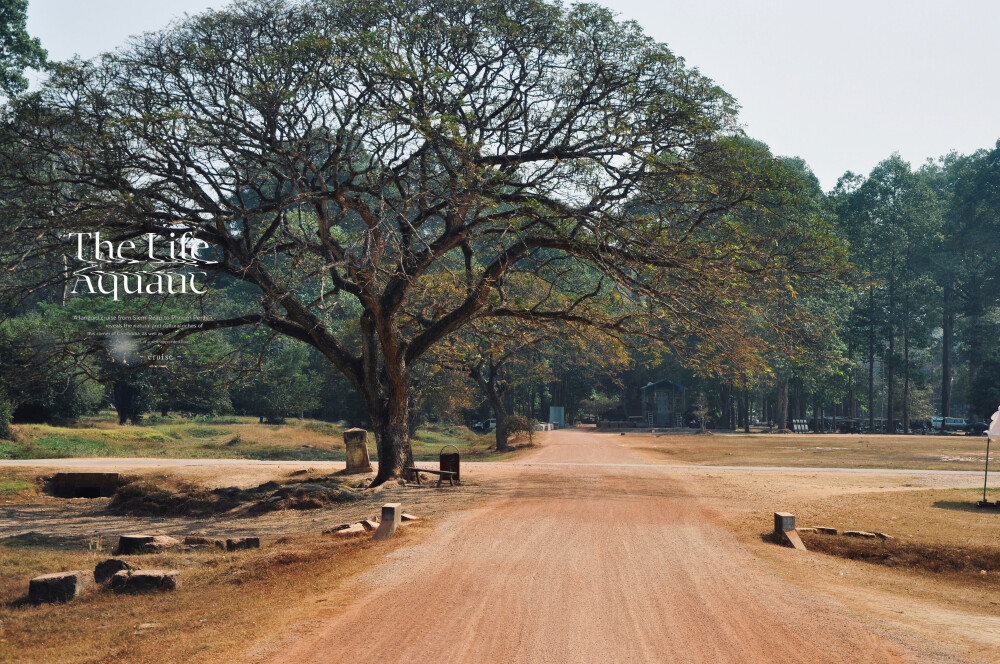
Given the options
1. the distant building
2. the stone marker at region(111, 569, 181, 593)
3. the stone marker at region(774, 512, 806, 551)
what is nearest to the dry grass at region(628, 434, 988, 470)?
the stone marker at region(774, 512, 806, 551)

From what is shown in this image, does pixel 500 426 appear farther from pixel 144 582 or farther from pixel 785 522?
pixel 144 582

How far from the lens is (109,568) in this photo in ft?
33.8

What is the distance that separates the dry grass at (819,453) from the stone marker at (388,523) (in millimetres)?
17498

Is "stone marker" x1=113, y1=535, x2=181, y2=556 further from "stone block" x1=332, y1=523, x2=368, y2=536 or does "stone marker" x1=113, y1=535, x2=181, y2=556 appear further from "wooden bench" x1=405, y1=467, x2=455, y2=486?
"wooden bench" x1=405, y1=467, x2=455, y2=486

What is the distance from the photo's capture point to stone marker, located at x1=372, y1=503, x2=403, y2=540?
12.4 m

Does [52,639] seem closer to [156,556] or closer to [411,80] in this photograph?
[156,556]

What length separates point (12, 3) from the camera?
39.6m

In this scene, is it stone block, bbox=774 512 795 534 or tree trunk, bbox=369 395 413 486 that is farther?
tree trunk, bbox=369 395 413 486

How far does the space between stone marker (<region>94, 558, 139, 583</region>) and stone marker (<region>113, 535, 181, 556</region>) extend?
1959mm

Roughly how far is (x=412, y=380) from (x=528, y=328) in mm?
18752

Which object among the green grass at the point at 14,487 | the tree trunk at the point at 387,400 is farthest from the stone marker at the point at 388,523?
the green grass at the point at 14,487

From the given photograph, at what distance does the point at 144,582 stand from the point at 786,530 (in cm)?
919

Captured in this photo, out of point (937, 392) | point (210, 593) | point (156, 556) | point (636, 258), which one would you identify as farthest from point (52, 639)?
point (937, 392)

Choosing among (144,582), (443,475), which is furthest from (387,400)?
(144,582)
